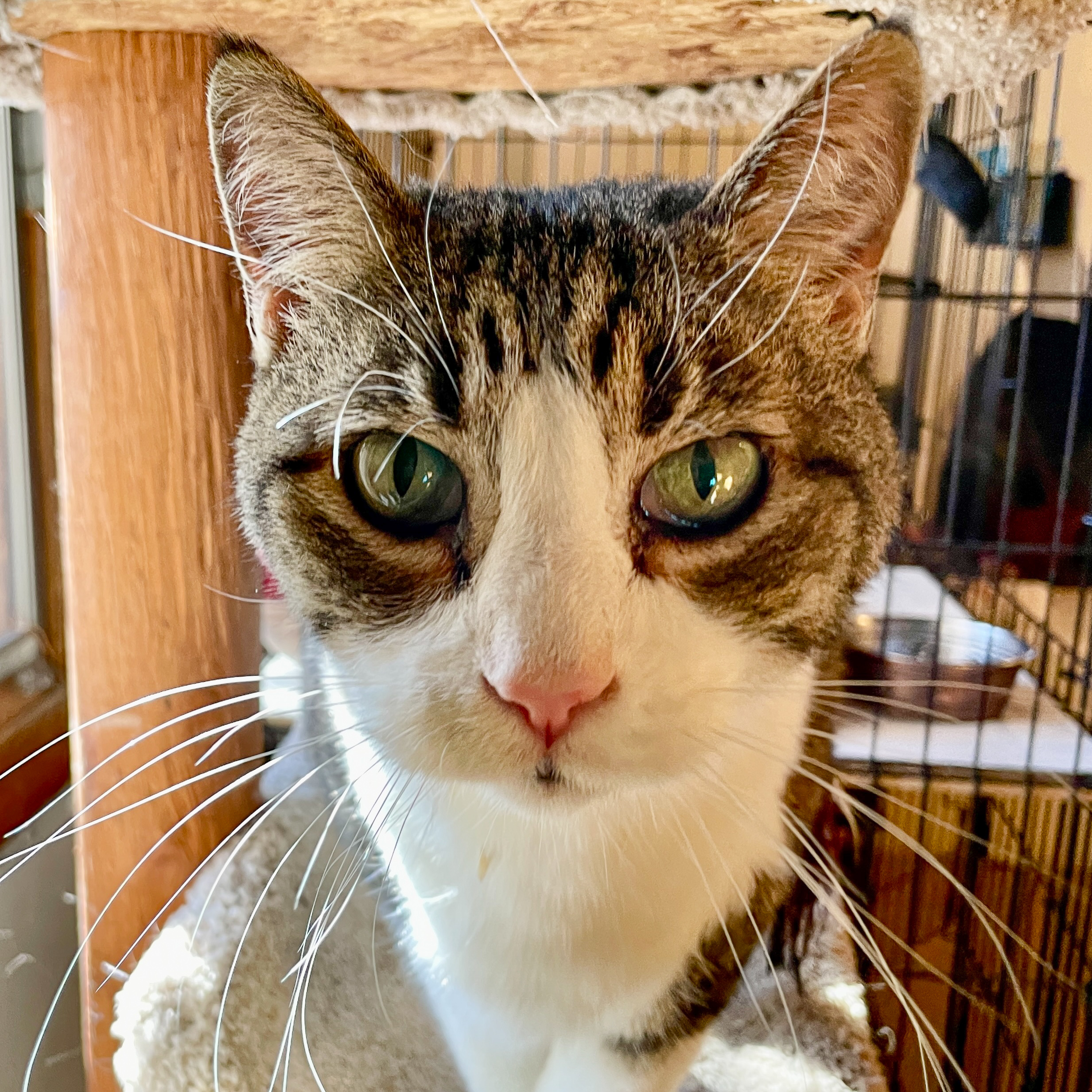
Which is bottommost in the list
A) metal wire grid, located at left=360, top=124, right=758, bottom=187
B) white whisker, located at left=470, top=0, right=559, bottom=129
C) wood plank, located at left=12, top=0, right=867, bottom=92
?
metal wire grid, located at left=360, top=124, right=758, bottom=187

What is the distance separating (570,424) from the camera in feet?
1.35

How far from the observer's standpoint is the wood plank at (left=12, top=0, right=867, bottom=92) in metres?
0.42

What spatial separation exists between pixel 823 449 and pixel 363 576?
0.89ft

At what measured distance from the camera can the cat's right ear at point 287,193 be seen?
0.41 metres

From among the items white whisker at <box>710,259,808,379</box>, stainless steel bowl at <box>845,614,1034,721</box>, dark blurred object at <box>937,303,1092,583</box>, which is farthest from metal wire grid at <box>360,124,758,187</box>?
stainless steel bowl at <box>845,614,1034,721</box>

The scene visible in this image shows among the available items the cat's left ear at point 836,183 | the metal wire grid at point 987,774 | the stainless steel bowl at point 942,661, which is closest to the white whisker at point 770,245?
the cat's left ear at point 836,183

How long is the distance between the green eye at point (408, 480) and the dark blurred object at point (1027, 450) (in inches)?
13.6

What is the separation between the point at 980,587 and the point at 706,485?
26 cm

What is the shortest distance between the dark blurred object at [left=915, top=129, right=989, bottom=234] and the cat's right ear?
31cm

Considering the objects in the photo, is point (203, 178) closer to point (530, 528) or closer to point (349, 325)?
point (349, 325)

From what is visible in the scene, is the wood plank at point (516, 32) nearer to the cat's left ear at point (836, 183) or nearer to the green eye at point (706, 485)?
the cat's left ear at point (836, 183)

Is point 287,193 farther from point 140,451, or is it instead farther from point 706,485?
point 706,485

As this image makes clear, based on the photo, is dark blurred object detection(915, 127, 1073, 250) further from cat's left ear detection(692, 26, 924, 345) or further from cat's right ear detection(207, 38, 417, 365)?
cat's right ear detection(207, 38, 417, 365)

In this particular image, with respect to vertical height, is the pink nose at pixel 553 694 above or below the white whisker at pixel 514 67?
below
